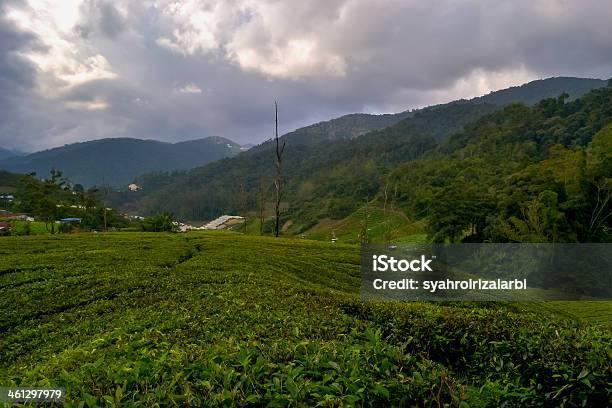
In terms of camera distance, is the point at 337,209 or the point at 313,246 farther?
the point at 337,209

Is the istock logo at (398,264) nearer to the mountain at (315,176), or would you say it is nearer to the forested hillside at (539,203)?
the forested hillside at (539,203)

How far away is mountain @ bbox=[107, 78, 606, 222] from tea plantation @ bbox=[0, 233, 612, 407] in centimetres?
7767

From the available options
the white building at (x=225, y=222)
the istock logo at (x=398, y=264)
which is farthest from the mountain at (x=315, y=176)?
the istock logo at (x=398, y=264)

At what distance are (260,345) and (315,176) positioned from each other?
134 metres

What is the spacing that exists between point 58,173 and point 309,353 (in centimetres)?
6611

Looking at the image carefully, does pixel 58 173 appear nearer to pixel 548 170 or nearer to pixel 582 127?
pixel 548 170

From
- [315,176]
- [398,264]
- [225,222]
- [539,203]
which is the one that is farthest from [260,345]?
[315,176]

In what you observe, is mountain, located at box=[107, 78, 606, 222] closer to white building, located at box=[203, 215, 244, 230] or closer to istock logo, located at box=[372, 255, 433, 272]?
white building, located at box=[203, 215, 244, 230]

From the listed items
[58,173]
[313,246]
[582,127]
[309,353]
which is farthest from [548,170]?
[58,173]

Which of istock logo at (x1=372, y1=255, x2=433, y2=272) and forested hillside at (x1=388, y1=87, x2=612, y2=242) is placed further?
forested hillside at (x1=388, y1=87, x2=612, y2=242)

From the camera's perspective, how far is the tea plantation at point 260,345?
2.81 metres

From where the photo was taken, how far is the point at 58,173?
194 feet

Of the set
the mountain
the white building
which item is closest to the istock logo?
the mountain

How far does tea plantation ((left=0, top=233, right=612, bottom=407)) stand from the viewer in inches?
110
